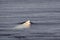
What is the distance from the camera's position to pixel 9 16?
3539 mm

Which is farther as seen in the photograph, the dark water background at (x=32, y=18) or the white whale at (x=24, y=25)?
the white whale at (x=24, y=25)

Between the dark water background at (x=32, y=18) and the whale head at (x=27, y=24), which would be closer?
the dark water background at (x=32, y=18)

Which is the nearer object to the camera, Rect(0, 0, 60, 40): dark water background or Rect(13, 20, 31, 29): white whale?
Rect(0, 0, 60, 40): dark water background

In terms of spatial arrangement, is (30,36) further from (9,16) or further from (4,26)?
(9,16)

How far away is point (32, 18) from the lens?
3445 millimetres

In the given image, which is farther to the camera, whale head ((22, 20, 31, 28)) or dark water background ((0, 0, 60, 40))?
whale head ((22, 20, 31, 28))

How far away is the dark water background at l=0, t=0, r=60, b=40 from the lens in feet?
9.71

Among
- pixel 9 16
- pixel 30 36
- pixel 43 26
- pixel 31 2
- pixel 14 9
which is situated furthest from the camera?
pixel 31 2

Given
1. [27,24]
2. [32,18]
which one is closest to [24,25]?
[27,24]

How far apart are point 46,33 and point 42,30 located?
101 millimetres

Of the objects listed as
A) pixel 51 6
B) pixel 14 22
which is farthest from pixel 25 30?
pixel 51 6

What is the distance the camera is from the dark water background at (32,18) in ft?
9.71

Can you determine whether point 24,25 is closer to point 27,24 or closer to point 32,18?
point 27,24

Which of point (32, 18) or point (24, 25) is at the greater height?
point (32, 18)
